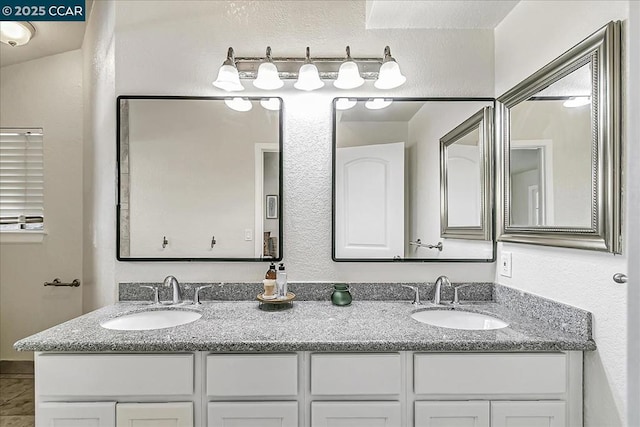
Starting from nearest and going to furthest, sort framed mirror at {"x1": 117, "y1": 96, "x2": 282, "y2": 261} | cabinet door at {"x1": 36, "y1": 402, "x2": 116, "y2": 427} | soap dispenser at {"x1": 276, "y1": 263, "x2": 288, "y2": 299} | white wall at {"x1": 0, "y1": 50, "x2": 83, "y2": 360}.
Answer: cabinet door at {"x1": 36, "y1": 402, "x2": 116, "y2": 427} → soap dispenser at {"x1": 276, "y1": 263, "x2": 288, "y2": 299} → framed mirror at {"x1": 117, "y1": 96, "x2": 282, "y2": 261} → white wall at {"x1": 0, "y1": 50, "x2": 83, "y2": 360}

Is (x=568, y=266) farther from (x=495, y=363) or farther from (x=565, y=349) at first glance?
(x=495, y=363)

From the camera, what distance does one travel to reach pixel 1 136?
255 cm

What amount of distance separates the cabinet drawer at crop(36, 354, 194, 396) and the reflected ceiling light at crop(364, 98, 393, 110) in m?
A: 1.41

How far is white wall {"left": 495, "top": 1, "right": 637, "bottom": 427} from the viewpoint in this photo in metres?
1.16

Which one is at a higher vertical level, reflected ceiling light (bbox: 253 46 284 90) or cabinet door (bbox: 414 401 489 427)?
reflected ceiling light (bbox: 253 46 284 90)

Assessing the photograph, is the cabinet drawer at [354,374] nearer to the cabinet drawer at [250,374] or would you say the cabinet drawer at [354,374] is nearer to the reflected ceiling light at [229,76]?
the cabinet drawer at [250,374]

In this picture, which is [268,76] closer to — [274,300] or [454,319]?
[274,300]

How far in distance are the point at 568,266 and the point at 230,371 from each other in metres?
1.26

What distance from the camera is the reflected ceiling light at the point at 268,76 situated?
5.79ft

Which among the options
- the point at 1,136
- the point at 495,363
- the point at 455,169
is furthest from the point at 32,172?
the point at 495,363

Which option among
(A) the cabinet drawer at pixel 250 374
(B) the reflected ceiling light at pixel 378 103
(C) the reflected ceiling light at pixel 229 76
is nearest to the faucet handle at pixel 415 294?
(A) the cabinet drawer at pixel 250 374

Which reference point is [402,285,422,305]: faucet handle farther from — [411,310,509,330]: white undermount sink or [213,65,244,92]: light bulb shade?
[213,65,244,92]: light bulb shade

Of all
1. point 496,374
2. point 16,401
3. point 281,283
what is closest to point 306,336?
point 281,283

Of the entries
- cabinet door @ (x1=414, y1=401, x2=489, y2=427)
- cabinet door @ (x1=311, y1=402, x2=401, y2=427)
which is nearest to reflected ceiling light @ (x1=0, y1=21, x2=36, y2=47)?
cabinet door @ (x1=311, y1=402, x2=401, y2=427)
